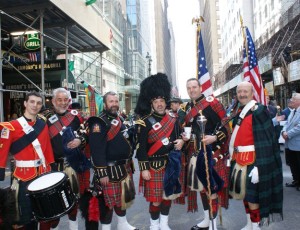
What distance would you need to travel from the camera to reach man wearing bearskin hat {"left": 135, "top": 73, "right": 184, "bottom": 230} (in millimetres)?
4070

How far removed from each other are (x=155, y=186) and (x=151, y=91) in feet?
3.92

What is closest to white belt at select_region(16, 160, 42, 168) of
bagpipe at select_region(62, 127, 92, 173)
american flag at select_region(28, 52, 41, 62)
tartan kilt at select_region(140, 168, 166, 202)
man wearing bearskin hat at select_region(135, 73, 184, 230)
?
bagpipe at select_region(62, 127, 92, 173)

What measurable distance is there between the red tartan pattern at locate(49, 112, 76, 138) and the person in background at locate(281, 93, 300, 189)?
14.0ft

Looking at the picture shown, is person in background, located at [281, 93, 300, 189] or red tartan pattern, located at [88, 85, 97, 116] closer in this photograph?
red tartan pattern, located at [88, 85, 97, 116]

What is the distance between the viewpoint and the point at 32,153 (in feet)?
12.1

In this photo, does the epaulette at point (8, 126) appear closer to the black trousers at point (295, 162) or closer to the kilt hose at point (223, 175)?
the kilt hose at point (223, 175)

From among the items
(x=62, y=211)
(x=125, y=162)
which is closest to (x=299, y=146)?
(x=125, y=162)

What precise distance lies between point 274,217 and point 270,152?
0.80 metres

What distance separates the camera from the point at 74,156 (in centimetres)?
424

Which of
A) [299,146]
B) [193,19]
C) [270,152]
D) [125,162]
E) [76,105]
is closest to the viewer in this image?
[270,152]

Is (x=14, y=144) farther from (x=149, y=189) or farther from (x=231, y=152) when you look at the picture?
(x=231, y=152)

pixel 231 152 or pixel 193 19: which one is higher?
pixel 193 19

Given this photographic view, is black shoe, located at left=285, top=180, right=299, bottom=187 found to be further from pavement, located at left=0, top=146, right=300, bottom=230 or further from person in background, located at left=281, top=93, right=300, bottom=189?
pavement, located at left=0, top=146, right=300, bottom=230

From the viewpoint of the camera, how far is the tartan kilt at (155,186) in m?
4.09
